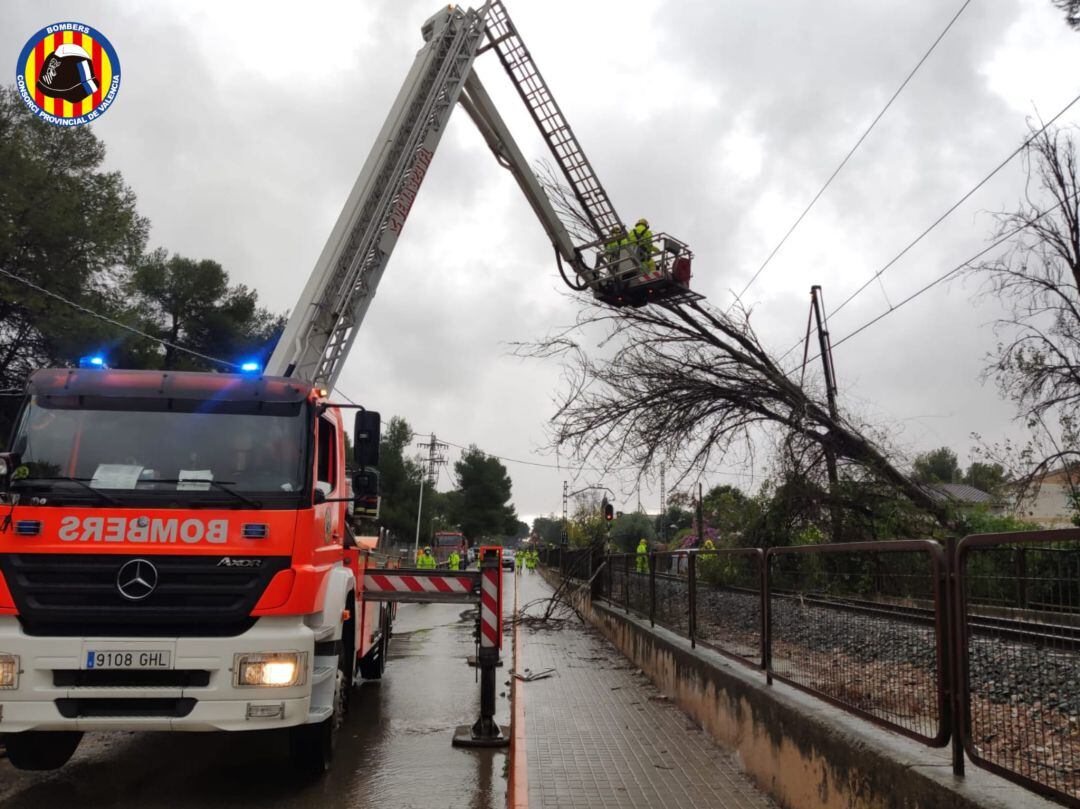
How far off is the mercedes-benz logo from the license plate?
0.32 metres

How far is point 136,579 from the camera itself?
17.1 feet

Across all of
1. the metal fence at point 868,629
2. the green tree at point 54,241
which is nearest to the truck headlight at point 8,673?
the metal fence at point 868,629

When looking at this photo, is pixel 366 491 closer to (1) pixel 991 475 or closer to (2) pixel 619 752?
(2) pixel 619 752

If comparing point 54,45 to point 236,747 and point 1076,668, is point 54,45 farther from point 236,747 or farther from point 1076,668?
point 1076,668

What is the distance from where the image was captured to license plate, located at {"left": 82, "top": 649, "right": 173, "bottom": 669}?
5070 mm

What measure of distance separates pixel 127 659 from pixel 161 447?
1.40 meters

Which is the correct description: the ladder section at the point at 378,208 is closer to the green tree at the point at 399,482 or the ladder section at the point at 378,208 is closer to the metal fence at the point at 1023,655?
the metal fence at the point at 1023,655

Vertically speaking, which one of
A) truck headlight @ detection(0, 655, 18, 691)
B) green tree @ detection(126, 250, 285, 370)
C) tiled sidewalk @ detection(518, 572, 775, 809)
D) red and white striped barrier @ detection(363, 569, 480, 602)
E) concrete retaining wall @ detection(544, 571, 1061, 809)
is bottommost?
tiled sidewalk @ detection(518, 572, 775, 809)

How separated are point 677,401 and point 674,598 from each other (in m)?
4.41

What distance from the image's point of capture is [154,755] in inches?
262

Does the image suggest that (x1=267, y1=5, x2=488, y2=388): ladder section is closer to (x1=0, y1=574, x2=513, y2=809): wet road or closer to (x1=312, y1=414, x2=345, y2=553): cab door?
(x1=312, y1=414, x2=345, y2=553): cab door

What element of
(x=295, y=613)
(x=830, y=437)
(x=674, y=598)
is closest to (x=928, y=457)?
(x=830, y=437)

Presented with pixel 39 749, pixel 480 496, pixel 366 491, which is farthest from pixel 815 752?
pixel 480 496

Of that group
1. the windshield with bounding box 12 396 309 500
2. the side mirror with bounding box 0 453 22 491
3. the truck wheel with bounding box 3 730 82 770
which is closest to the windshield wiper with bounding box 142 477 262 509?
the windshield with bounding box 12 396 309 500
